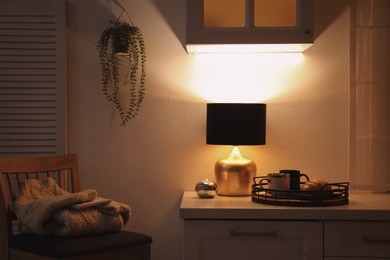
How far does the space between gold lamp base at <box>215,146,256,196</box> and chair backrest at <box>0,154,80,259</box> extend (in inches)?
26.0

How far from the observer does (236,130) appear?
259 centimetres

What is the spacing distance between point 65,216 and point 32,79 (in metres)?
0.89

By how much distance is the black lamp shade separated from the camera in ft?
8.49

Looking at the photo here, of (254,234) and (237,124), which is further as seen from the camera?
(237,124)

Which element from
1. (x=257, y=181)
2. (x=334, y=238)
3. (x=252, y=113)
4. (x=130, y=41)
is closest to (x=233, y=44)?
(x=252, y=113)

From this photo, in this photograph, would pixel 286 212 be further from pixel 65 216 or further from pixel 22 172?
pixel 22 172

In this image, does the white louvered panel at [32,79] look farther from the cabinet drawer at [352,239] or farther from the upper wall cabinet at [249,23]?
the cabinet drawer at [352,239]

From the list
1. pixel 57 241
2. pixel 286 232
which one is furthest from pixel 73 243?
pixel 286 232

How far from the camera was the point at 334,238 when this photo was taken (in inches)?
90.3

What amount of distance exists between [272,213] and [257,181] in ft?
1.78

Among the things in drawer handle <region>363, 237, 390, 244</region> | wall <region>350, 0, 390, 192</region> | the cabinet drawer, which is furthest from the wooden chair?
wall <region>350, 0, 390, 192</region>

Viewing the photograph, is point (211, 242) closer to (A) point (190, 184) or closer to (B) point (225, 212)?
(B) point (225, 212)

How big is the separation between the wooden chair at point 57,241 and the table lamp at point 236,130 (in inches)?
21.2

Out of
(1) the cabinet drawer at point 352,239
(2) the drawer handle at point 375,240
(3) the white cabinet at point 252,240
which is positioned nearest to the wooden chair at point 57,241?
(3) the white cabinet at point 252,240
